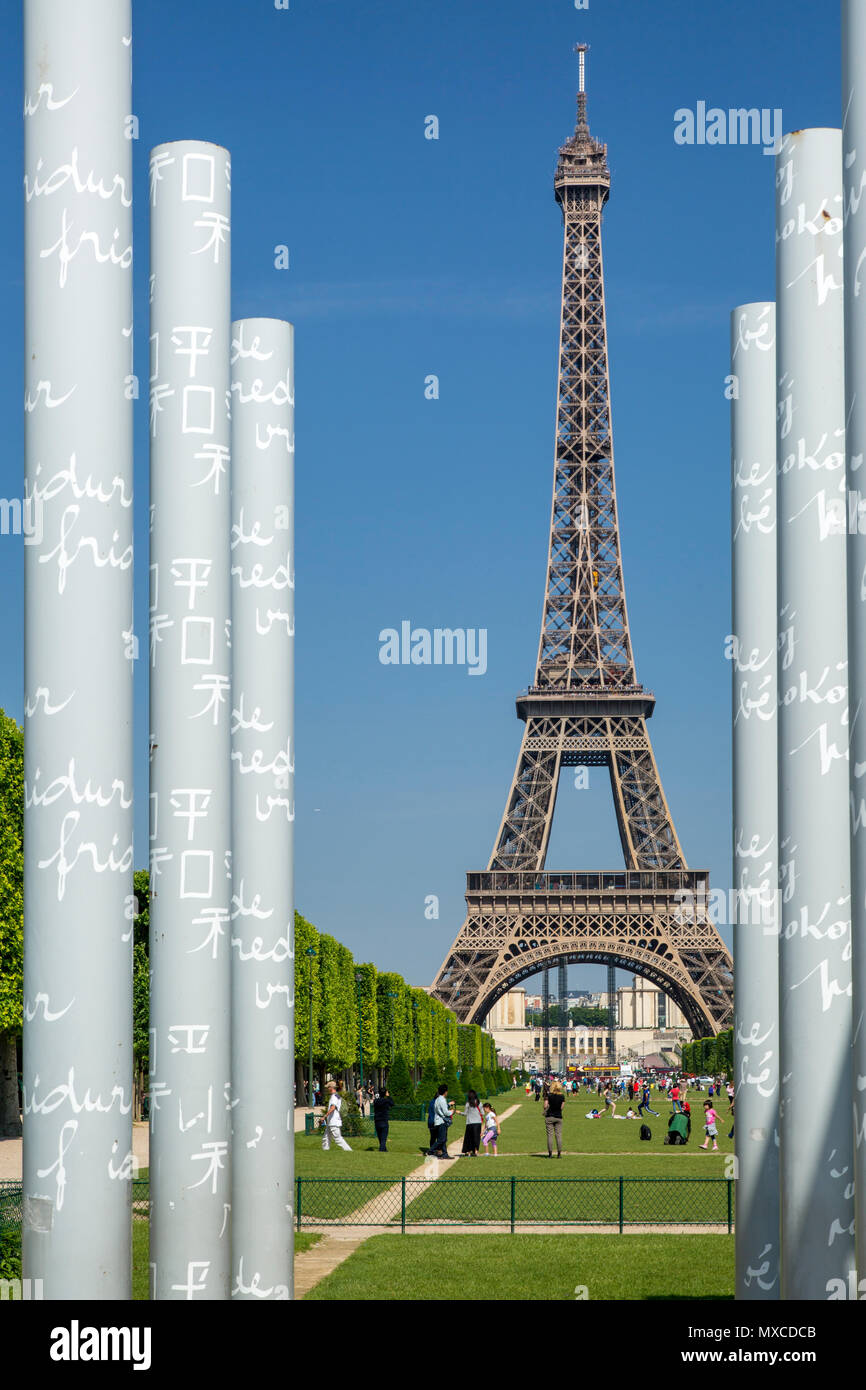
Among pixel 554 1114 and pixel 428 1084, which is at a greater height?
pixel 554 1114

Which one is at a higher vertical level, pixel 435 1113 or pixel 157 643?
pixel 157 643

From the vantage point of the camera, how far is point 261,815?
14.9 m

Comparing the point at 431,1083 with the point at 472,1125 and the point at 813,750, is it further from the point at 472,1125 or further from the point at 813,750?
the point at 813,750

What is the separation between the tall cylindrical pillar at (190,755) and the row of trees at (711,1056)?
69.1m

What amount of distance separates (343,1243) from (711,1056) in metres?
84.7

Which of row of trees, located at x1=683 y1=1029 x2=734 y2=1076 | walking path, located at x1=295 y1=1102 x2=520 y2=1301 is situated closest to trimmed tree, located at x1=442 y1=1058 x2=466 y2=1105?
row of trees, located at x1=683 y1=1029 x2=734 y2=1076

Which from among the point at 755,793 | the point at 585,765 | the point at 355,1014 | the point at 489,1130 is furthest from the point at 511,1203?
the point at 585,765

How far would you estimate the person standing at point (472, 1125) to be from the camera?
41781 millimetres

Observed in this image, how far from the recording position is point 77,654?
934 cm

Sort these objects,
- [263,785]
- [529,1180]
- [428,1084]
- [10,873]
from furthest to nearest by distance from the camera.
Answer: [428,1084], [10,873], [529,1180], [263,785]

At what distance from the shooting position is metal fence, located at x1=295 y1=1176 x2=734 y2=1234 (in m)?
26.0

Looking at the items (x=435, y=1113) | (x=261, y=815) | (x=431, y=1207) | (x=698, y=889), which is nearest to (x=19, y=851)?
(x=435, y=1113)
